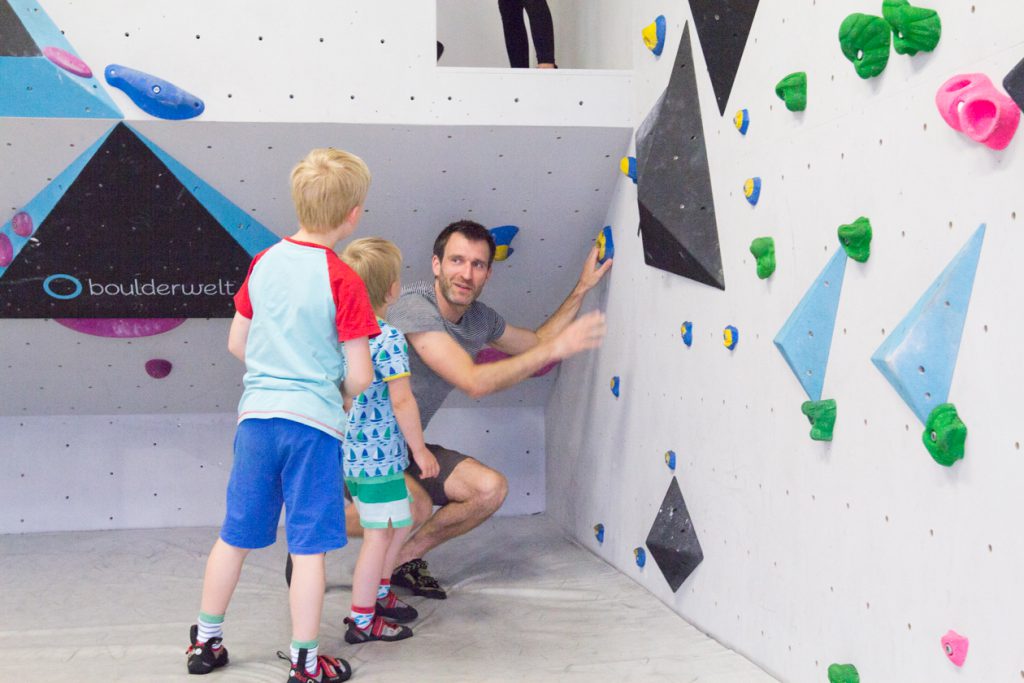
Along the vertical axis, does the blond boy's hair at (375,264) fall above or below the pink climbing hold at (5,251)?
below

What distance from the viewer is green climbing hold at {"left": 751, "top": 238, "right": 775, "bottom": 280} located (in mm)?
1756

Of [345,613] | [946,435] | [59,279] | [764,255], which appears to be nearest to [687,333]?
[764,255]

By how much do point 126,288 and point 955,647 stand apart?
2328 millimetres

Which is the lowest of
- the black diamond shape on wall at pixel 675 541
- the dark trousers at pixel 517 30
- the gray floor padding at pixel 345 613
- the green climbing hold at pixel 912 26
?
the gray floor padding at pixel 345 613

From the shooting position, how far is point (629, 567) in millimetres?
2613

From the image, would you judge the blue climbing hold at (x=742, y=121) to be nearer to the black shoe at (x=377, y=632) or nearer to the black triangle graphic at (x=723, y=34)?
the black triangle graphic at (x=723, y=34)

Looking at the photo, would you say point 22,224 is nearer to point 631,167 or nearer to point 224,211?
point 224,211

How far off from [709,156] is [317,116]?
96 cm

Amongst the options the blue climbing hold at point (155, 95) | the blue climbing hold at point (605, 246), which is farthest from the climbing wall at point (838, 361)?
the blue climbing hold at point (155, 95)

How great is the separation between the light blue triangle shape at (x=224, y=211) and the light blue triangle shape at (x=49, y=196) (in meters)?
0.16

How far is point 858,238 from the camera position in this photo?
4.80 feet

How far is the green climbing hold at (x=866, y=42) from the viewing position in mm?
1391

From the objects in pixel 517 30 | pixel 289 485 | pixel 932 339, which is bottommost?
pixel 289 485

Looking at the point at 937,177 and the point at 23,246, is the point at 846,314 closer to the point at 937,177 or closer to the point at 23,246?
the point at 937,177
